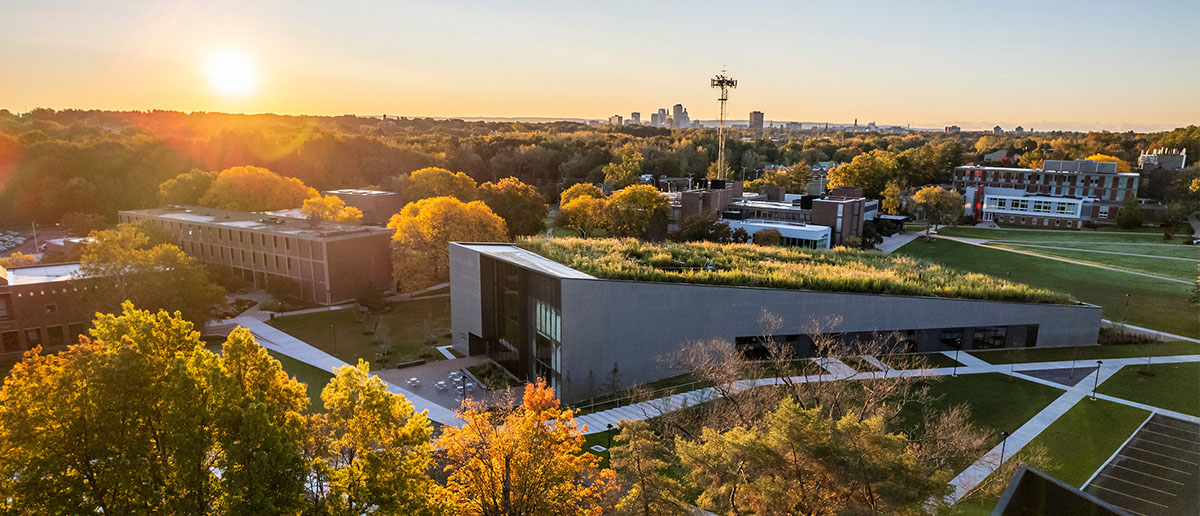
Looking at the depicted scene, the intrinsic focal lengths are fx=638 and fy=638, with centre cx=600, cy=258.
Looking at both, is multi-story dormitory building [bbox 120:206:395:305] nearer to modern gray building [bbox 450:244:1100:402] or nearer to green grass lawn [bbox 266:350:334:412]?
green grass lawn [bbox 266:350:334:412]

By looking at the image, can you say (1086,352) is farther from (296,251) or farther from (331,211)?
(331,211)

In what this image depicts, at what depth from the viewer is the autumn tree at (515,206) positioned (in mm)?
61344

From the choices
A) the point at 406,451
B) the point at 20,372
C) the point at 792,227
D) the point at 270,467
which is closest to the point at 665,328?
the point at 406,451

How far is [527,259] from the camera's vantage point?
31516mm

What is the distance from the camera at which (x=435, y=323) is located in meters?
41.2

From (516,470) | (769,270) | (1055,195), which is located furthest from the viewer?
(1055,195)

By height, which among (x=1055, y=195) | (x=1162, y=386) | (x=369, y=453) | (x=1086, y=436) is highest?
(x=1055, y=195)

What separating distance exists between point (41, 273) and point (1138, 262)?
78.6 m

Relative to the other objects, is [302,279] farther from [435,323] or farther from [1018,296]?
[1018,296]

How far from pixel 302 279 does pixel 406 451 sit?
124 feet

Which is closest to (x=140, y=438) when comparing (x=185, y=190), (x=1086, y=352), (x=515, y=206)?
(x=1086, y=352)

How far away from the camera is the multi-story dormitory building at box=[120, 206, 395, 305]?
45.6 meters

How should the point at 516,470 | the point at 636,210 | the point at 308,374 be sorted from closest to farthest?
the point at 516,470, the point at 308,374, the point at 636,210

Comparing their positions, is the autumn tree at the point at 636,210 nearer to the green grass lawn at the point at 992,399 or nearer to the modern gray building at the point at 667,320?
the modern gray building at the point at 667,320
